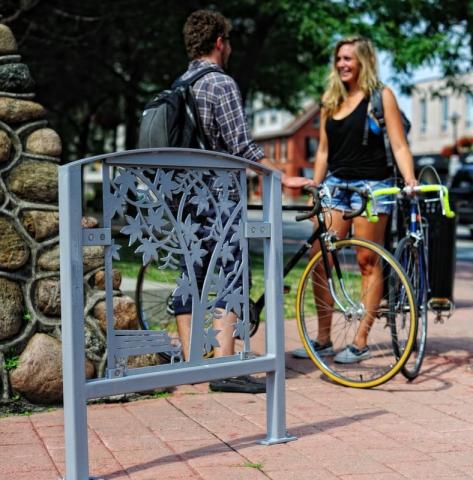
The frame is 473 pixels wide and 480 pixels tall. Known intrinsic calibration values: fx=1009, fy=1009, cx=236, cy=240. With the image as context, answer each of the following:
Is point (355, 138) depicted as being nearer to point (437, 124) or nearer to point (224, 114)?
point (224, 114)

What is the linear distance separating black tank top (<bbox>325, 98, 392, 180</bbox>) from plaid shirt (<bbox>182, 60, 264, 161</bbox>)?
41.2 inches

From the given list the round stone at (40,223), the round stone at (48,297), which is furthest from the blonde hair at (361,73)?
the round stone at (48,297)

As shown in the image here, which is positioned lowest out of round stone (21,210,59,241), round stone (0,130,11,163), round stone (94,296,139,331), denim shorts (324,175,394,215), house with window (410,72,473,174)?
round stone (94,296,139,331)

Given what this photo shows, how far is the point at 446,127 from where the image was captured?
7412cm

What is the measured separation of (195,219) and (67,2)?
1293cm

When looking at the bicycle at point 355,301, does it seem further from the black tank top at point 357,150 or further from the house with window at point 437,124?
the house with window at point 437,124

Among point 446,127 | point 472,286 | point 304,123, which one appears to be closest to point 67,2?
point 472,286

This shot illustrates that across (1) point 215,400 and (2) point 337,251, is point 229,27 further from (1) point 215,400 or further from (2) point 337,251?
(1) point 215,400

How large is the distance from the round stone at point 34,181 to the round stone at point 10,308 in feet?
1.45

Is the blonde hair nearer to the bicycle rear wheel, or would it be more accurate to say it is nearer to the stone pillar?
the bicycle rear wheel

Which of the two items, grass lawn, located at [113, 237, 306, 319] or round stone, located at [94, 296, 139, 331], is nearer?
round stone, located at [94, 296, 139, 331]

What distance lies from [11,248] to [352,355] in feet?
7.08

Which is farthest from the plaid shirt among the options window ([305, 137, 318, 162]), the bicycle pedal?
window ([305, 137, 318, 162])

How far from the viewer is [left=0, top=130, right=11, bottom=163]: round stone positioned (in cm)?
486
